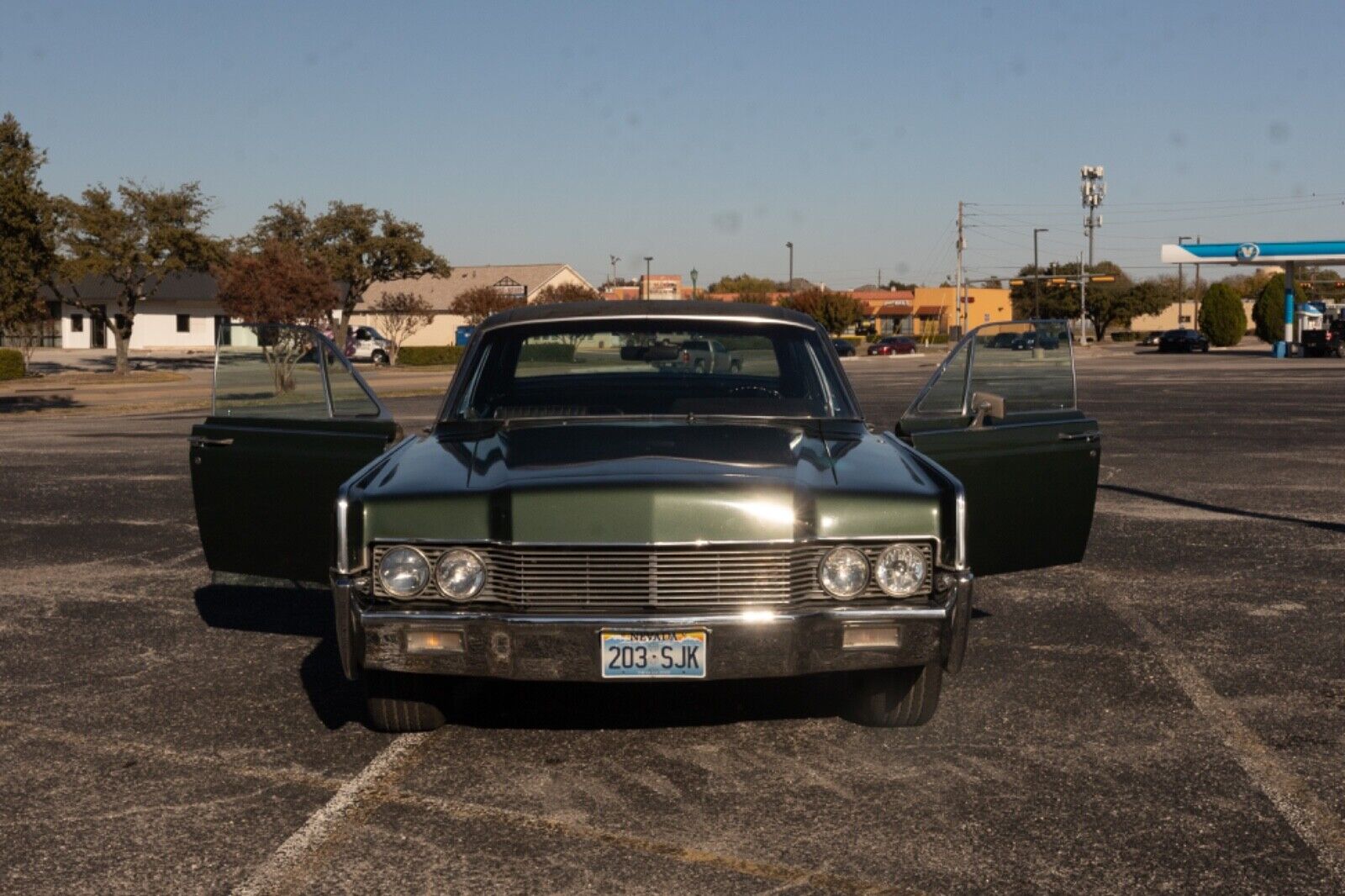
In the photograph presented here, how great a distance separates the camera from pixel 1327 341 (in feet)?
212

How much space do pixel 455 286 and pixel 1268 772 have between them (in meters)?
112

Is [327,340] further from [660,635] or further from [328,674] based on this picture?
[660,635]

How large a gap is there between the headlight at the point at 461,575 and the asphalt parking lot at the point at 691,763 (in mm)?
647

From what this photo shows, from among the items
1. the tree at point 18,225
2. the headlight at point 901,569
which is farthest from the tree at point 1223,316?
the headlight at point 901,569

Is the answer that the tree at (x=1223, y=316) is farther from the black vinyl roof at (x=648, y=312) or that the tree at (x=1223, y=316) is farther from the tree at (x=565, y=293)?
the black vinyl roof at (x=648, y=312)

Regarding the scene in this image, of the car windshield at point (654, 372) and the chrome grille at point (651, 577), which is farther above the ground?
the car windshield at point (654, 372)

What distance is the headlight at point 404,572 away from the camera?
4680 millimetres

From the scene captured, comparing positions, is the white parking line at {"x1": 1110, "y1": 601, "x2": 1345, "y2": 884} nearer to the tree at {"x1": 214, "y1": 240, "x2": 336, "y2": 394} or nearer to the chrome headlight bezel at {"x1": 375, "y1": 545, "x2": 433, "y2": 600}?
the chrome headlight bezel at {"x1": 375, "y1": 545, "x2": 433, "y2": 600}

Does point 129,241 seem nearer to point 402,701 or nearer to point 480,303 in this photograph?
point 480,303

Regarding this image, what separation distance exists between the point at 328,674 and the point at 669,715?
5.39 ft

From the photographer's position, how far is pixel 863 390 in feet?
124

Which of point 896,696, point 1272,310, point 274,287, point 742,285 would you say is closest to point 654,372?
point 896,696

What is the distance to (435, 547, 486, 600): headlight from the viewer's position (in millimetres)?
4648

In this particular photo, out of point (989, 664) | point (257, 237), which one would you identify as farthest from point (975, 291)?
point (989, 664)
